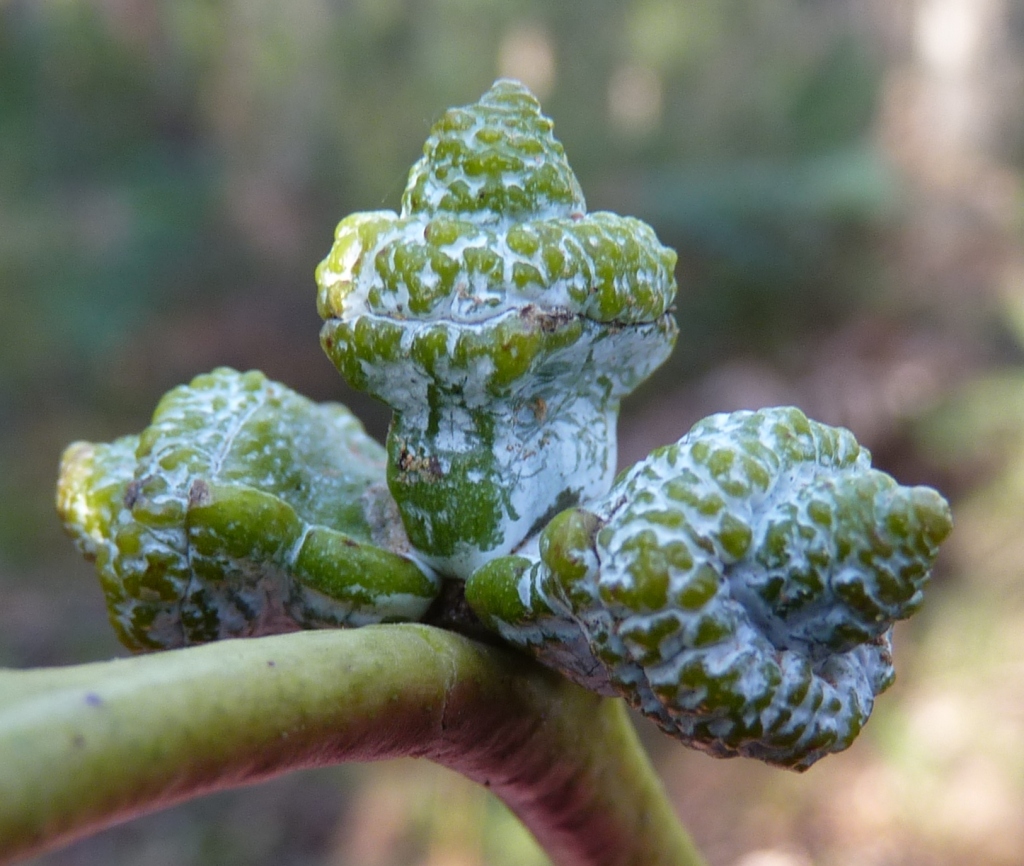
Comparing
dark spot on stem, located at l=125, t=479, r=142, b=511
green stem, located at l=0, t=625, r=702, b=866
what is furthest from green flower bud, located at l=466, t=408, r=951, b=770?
dark spot on stem, located at l=125, t=479, r=142, b=511

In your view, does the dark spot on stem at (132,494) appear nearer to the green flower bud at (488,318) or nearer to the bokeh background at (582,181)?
the green flower bud at (488,318)

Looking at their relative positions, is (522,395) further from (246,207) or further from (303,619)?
(246,207)

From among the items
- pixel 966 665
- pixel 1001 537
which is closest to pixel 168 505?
pixel 966 665

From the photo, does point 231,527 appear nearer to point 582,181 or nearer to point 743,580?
point 743,580

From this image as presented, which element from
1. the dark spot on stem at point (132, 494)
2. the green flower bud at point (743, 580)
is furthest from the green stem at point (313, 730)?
the dark spot on stem at point (132, 494)

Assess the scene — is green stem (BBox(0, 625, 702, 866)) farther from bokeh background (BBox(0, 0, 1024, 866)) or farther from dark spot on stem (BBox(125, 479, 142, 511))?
bokeh background (BBox(0, 0, 1024, 866))

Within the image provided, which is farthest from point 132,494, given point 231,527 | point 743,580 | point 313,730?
point 743,580

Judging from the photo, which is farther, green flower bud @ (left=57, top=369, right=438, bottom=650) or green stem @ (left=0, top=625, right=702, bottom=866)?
green flower bud @ (left=57, top=369, right=438, bottom=650)
